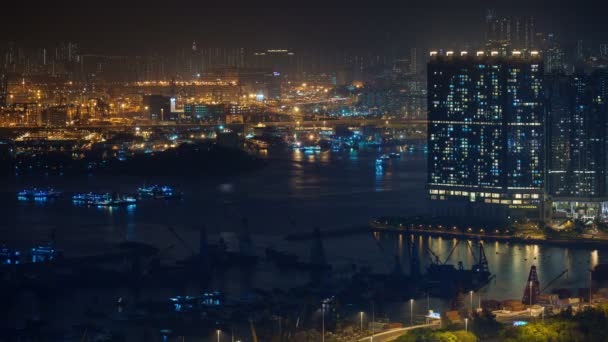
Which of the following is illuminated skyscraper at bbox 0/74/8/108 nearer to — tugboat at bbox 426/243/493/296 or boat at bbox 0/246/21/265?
boat at bbox 0/246/21/265

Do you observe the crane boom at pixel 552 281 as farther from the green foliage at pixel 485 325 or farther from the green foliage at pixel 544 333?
the green foliage at pixel 544 333

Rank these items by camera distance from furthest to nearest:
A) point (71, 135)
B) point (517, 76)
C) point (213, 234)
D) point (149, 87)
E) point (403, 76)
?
point (149, 87) → point (403, 76) → point (71, 135) → point (517, 76) → point (213, 234)

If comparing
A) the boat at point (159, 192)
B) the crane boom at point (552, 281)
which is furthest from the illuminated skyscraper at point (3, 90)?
the crane boom at point (552, 281)

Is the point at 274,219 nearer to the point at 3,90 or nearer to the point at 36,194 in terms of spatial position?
the point at 36,194

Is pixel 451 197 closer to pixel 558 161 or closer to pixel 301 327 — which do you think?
pixel 558 161

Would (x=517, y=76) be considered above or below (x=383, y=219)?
above

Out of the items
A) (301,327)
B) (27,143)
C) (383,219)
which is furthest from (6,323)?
(27,143)
